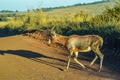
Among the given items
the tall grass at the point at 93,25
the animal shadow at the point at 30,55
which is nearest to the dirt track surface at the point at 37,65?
the animal shadow at the point at 30,55

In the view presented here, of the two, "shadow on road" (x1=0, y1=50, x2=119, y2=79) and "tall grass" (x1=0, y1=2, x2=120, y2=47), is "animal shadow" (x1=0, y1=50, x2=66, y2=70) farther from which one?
"tall grass" (x1=0, y1=2, x2=120, y2=47)

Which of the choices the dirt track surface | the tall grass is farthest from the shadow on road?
the tall grass

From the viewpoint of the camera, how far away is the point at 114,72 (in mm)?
15852

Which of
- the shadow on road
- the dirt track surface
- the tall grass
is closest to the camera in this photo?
the dirt track surface

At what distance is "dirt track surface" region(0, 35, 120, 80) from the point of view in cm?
1527

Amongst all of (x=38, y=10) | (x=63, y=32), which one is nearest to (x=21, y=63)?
(x=63, y=32)

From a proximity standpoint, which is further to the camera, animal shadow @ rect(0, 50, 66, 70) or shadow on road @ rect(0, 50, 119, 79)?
animal shadow @ rect(0, 50, 66, 70)

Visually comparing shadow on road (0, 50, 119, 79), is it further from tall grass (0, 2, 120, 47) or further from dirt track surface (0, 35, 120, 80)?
tall grass (0, 2, 120, 47)

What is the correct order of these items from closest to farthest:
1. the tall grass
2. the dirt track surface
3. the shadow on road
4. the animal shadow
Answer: the dirt track surface, the shadow on road, the animal shadow, the tall grass

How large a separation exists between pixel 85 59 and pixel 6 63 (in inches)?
Answer: 143

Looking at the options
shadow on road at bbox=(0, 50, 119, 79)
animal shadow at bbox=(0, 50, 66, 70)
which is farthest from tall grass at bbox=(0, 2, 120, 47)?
animal shadow at bbox=(0, 50, 66, 70)

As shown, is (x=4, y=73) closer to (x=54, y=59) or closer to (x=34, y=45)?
(x=54, y=59)

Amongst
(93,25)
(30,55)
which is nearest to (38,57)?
(30,55)

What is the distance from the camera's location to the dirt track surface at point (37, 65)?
15.3 metres
